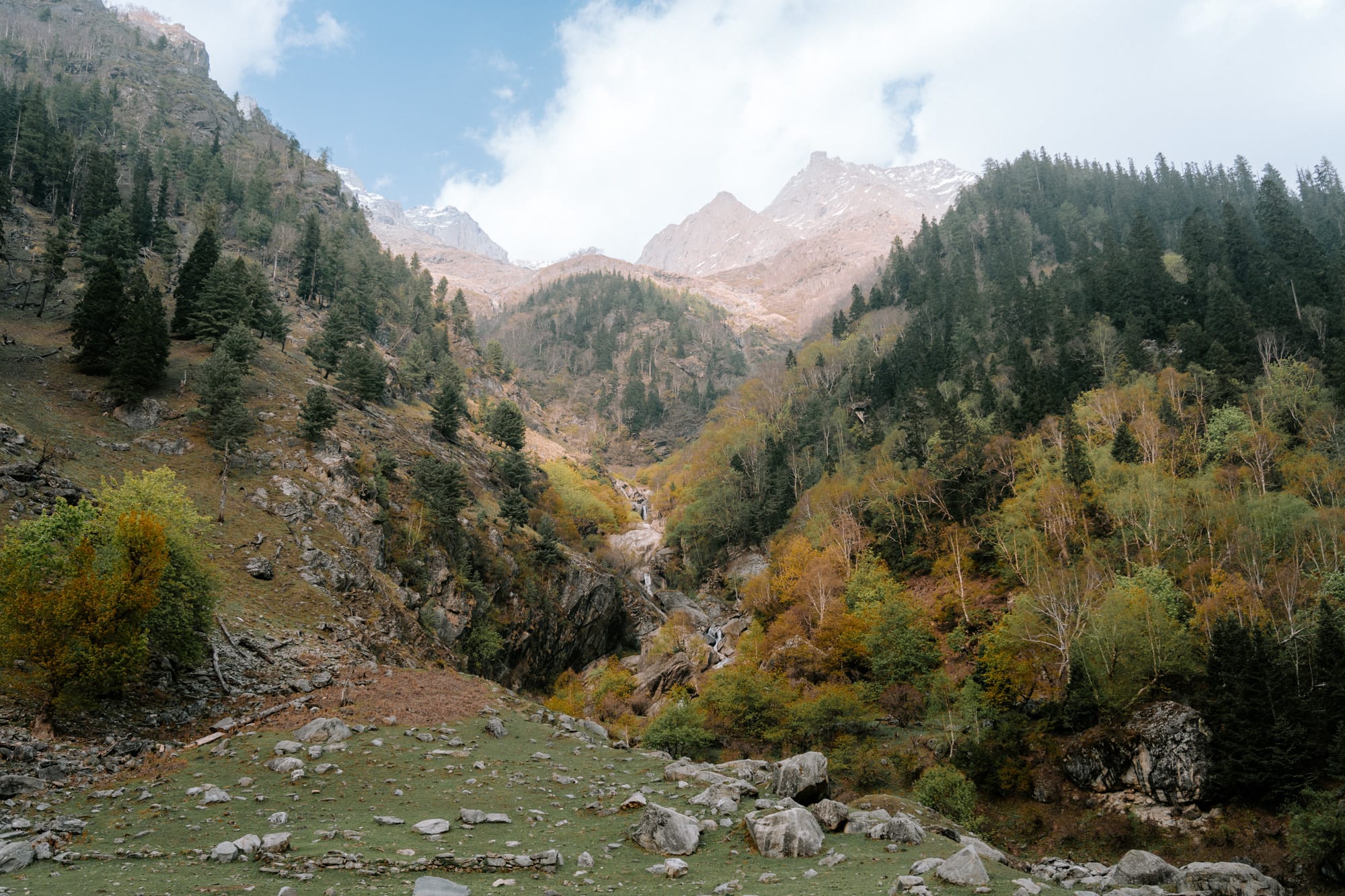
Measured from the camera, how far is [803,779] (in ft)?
65.0

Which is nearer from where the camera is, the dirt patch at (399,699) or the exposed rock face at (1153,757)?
the dirt patch at (399,699)

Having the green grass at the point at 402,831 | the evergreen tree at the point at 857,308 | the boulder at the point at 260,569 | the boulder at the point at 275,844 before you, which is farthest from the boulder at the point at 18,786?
the evergreen tree at the point at 857,308

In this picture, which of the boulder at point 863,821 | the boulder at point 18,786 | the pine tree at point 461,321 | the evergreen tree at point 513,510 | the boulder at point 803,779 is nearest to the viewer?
the boulder at point 18,786

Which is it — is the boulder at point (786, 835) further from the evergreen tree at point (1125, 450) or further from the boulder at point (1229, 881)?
the evergreen tree at point (1125, 450)

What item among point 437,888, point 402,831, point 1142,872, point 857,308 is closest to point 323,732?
point 402,831

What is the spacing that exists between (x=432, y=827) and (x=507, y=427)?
257 feet

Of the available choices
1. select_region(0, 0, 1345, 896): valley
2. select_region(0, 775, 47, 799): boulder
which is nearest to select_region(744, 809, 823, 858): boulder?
select_region(0, 0, 1345, 896): valley

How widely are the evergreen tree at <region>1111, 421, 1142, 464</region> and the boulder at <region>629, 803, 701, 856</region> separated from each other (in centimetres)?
6034

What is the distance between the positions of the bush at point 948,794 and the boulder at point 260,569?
127 ft

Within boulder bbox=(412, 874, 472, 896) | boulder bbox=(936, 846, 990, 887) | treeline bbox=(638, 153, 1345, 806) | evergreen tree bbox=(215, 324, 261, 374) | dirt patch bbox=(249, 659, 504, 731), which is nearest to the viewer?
boulder bbox=(412, 874, 472, 896)

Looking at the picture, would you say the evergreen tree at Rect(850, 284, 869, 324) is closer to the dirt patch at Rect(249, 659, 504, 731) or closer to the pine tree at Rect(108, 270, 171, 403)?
the pine tree at Rect(108, 270, 171, 403)

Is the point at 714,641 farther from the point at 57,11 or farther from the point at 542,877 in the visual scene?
the point at 57,11

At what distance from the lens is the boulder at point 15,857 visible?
34.8ft

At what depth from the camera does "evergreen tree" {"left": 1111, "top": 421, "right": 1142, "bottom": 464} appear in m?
57.9
